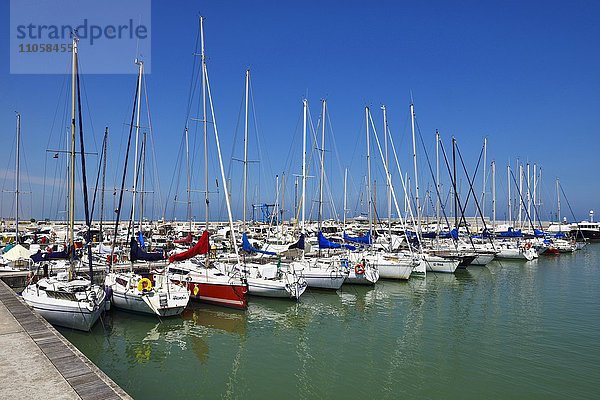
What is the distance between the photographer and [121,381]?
1316cm

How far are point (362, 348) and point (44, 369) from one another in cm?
1103

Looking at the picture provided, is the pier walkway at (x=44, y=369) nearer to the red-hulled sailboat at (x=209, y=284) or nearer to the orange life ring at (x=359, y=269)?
the red-hulled sailboat at (x=209, y=284)

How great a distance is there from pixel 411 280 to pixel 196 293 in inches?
708

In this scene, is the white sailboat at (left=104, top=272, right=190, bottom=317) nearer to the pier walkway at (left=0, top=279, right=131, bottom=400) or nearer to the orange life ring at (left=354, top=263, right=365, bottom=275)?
the pier walkway at (left=0, top=279, right=131, bottom=400)

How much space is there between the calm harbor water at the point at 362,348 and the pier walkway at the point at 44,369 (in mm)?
2417

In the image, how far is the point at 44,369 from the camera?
1012 centimetres

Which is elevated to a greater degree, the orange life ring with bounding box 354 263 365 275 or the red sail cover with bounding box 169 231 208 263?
the red sail cover with bounding box 169 231 208 263

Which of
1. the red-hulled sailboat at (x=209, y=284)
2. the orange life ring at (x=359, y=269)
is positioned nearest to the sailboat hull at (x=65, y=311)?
the red-hulled sailboat at (x=209, y=284)

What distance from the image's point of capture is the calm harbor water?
12906mm

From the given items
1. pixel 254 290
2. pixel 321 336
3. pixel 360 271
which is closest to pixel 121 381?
pixel 321 336

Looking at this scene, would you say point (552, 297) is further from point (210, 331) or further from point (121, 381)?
point (121, 381)

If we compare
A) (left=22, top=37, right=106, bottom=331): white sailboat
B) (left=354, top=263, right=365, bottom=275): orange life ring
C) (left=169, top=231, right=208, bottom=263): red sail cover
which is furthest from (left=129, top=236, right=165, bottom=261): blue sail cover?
(left=354, top=263, right=365, bottom=275): orange life ring

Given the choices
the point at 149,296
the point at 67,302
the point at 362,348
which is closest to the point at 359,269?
the point at 362,348

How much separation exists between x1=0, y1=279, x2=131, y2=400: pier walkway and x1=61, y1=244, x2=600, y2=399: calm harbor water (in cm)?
242
